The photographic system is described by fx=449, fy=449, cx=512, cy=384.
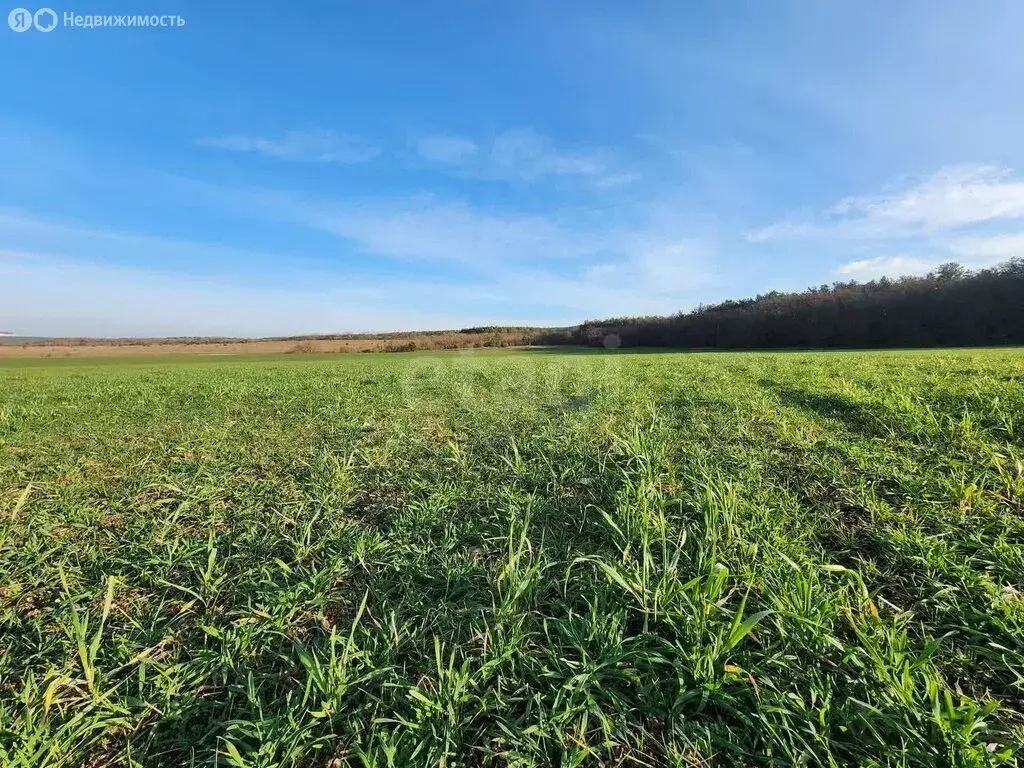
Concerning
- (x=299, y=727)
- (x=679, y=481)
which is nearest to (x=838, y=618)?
(x=679, y=481)

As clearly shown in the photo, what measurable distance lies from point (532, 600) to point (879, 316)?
224ft

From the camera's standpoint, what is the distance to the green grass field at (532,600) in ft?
6.23

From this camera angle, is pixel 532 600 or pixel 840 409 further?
pixel 840 409

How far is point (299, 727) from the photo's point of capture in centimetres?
188

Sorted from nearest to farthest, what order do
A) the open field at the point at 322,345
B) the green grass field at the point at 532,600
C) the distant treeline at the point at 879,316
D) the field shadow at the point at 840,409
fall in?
the green grass field at the point at 532,600 → the field shadow at the point at 840,409 → the distant treeline at the point at 879,316 → the open field at the point at 322,345

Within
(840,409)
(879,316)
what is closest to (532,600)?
(840,409)

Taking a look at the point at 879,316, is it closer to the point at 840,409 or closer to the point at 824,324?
the point at 824,324

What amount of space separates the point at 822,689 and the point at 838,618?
22.2 inches

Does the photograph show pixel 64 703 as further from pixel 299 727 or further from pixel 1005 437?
pixel 1005 437

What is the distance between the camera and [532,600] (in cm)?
268

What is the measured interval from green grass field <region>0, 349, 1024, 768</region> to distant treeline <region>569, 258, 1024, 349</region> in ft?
202

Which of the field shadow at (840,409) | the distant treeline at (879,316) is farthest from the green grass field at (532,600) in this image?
the distant treeline at (879,316)

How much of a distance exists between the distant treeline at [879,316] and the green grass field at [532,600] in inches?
2430

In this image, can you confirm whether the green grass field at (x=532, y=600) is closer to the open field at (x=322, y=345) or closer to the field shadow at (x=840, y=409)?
the field shadow at (x=840, y=409)
